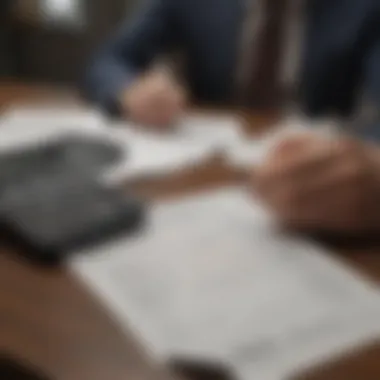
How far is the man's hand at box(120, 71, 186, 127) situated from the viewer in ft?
3.89

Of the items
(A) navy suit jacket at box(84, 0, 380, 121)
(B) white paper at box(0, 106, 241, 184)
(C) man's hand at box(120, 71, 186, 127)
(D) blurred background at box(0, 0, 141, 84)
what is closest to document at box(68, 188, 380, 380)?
(B) white paper at box(0, 106, 241, 184)

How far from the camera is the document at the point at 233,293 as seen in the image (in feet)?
2.14

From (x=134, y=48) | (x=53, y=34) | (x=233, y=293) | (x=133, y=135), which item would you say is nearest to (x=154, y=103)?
(x=133, y=135)

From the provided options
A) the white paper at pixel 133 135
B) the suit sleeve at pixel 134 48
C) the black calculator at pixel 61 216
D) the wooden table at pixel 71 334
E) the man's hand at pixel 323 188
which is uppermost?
the suit sleeve at pixel 134 48

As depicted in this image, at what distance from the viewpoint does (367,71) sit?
141 cm

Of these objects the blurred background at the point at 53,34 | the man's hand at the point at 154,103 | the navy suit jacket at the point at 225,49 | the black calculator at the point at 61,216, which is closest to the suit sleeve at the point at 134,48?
the navy suit jacket at the point at 225,49

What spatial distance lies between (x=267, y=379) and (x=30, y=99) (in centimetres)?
83

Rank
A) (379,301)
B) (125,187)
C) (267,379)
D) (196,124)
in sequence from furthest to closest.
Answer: (196,124) < (125,187) < (379,301) < (267,379)

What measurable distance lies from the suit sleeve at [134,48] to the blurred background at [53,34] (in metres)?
0.77

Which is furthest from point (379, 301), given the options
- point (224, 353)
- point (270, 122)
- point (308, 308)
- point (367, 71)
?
point (367, 71)

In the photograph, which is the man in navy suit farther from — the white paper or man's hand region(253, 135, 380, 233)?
man's hand region(253, 135, 380, 233)

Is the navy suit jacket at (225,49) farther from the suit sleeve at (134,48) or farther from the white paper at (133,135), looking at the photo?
the white paper at (133,135)

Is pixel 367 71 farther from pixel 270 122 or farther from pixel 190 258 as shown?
pixel 190 258

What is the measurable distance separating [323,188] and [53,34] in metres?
1.80
